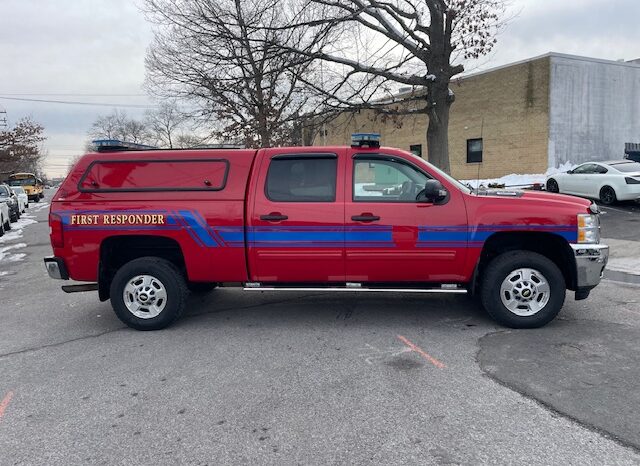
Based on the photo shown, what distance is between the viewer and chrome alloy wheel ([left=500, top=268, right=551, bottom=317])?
16.6ft

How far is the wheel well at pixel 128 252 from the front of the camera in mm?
5441

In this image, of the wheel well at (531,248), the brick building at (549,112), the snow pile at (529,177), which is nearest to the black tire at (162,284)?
the wheel well at (531,248)

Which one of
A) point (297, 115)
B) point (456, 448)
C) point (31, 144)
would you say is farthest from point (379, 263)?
point (31, 144)

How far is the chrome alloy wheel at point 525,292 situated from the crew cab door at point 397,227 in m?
0.52

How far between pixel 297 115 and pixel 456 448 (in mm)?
13759

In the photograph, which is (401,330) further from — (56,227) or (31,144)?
(31,144)

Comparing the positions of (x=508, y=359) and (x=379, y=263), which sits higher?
(x=379, y=263)

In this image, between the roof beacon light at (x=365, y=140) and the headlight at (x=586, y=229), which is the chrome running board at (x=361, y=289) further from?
the roof beacon light at (x=365, y=140)

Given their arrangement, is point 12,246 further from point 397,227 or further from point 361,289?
point 397,227

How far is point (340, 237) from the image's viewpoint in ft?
16.7

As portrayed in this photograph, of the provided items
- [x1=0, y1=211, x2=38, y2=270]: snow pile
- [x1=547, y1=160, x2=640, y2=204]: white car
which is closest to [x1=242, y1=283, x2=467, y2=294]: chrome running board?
[x1=0, y1=211, x2=38, y2=270]: snow pile

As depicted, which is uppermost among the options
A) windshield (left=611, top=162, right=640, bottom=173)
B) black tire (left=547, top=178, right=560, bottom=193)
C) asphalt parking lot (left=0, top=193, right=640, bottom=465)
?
windshield (left=611, top=162, right=640, bottom=173)

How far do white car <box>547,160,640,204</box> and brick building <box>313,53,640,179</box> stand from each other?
6.56 meters

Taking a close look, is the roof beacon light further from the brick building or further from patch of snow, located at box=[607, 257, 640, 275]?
the brick building
